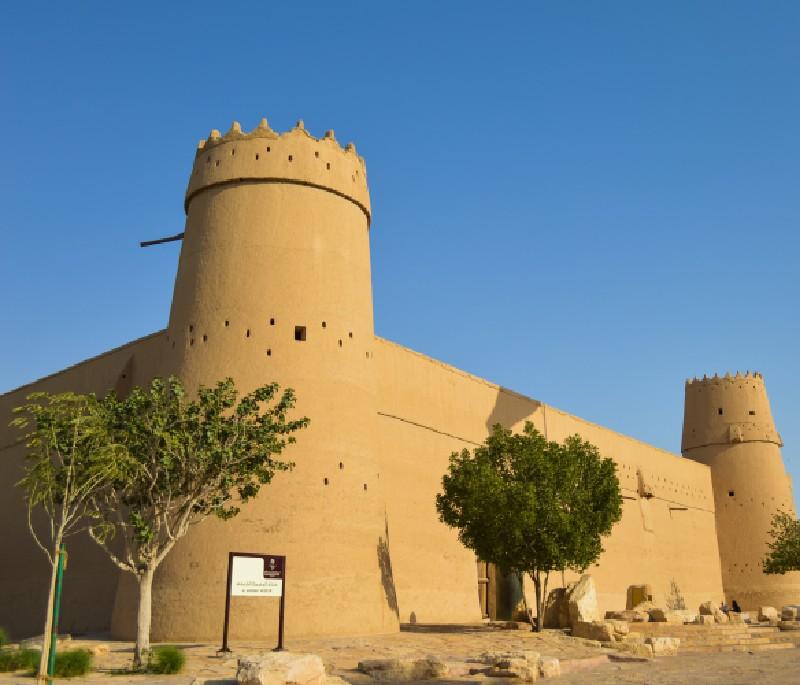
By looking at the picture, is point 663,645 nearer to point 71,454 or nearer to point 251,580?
point 251,580

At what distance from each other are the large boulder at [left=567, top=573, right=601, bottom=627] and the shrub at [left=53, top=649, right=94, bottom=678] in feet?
35.6

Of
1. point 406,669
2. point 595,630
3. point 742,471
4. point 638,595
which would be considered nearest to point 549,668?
point 406,669

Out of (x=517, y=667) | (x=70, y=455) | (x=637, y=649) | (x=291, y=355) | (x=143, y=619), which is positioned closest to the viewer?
(x=517, y=667)

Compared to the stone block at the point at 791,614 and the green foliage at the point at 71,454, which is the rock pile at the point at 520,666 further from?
the stone block at the point at 791,614

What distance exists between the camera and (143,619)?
12609mm

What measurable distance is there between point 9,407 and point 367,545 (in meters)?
16.6

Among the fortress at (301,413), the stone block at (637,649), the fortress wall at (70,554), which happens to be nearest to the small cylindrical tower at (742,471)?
the fortress at (301,413)

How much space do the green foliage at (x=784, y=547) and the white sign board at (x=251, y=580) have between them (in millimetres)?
27510

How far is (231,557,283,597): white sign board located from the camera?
44.8 ft

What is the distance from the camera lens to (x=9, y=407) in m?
28.7

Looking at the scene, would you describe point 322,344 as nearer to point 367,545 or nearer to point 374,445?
point 374,445

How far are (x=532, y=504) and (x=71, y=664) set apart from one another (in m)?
10.5

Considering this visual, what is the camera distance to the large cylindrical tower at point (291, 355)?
1659 centimetres

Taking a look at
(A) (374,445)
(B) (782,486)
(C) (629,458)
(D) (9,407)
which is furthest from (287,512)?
(B) (782,486)
